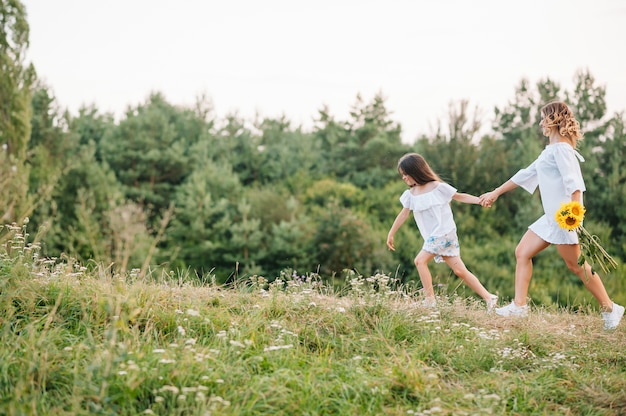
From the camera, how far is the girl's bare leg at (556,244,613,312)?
17.6ft

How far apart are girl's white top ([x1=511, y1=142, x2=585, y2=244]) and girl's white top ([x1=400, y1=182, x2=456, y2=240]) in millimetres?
837

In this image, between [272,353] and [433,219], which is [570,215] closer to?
[433,219]

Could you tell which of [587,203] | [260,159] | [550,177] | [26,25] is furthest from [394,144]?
[550,177]

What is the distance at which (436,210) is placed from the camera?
624 centimetres

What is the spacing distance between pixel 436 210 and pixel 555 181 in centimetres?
127

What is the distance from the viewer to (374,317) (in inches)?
186

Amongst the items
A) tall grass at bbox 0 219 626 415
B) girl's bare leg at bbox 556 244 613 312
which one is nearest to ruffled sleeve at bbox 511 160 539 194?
girl's bare leg at bbox 556 244 613 312

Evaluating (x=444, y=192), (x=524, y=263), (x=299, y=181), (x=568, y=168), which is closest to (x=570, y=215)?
(x=568, y=168)

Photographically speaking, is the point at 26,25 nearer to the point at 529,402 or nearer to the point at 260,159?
the point at 260,159

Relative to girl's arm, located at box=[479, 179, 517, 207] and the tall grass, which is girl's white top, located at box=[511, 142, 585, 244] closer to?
girl's arm, located at box=[479, 179, 517, 207]

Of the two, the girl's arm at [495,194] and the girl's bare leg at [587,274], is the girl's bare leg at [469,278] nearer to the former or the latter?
the girl's arm at [495,194]

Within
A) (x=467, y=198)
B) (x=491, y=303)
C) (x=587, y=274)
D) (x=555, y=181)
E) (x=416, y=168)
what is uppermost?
(x=416, y=168)

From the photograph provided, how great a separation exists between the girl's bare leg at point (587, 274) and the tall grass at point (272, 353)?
1.01 feet

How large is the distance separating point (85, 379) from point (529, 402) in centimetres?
269
